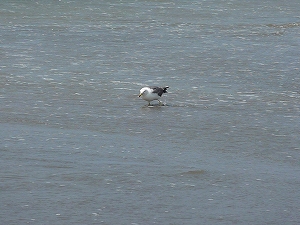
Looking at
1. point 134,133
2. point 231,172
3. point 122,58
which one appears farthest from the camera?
point 122,58

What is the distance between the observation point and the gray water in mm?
8430

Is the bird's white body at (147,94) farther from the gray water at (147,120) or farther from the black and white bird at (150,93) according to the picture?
the gray water at (147,120)

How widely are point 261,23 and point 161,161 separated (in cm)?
1134

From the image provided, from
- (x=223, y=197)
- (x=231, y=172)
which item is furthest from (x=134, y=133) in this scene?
(x=223, y=197)

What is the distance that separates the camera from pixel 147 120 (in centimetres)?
1178

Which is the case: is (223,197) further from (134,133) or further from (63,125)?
(63,125)

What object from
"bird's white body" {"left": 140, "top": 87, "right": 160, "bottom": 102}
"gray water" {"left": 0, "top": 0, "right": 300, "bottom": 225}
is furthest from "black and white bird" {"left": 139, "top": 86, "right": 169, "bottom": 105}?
"gray water" {"left": 0, "top": 0, "right": 300, "bottom": 225}

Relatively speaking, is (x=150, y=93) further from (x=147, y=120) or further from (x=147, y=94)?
(x=147, y=120)

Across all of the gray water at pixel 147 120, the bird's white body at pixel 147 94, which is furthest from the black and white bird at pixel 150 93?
the gray water at pixel 147 120

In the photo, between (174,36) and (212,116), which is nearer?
(212,116)

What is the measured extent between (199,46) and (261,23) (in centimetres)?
367

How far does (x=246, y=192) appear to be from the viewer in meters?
8.82

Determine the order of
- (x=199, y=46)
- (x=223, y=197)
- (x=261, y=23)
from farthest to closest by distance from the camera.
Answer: (x=261, y=23)
(x=199, y=46)
(x=223, y=197)

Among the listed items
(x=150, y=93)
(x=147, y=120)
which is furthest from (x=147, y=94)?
(x=147, y=120)
